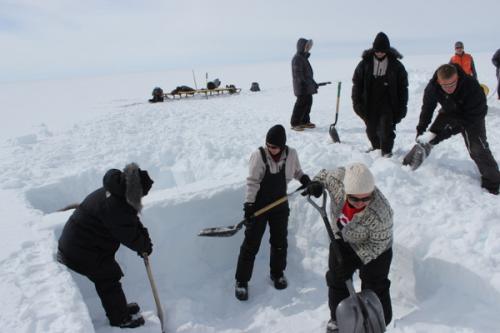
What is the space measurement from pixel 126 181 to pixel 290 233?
2.51 m

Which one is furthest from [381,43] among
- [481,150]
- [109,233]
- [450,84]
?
[109,233]

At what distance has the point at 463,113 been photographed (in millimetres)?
4324

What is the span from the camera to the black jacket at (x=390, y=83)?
479 centimetres

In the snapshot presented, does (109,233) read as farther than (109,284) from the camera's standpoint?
No

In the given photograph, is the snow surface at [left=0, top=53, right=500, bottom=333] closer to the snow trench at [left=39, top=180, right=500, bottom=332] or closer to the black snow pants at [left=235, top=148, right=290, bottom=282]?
the snow trench at [left=39, top=180, right=500, bottom=332]

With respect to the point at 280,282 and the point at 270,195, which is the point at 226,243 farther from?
the point at 270,195

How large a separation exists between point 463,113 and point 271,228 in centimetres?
261

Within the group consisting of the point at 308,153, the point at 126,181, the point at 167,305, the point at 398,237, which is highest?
the point at 126,181

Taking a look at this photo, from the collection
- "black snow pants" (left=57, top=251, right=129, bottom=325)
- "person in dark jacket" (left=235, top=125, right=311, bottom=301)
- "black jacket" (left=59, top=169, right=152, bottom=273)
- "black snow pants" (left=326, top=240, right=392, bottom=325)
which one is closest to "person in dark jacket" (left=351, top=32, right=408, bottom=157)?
"person in dark jacket" (left=235, top=125, right=311, bottom=301)

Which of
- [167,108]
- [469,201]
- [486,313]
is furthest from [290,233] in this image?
[167,108]

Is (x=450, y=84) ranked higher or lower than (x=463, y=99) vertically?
higher

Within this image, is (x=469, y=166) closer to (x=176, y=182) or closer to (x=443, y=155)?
(x=443, y=155)

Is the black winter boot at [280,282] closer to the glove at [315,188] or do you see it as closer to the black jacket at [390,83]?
the glove at [315,188]

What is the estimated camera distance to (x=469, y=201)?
13.4 ft
